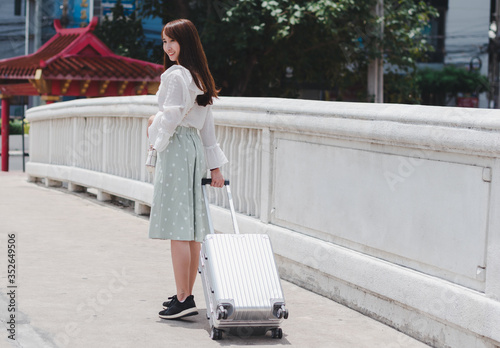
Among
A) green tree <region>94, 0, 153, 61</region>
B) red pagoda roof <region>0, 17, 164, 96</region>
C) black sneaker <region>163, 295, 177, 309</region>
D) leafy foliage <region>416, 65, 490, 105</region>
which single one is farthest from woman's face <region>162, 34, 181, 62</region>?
leafy foliage <region>416, 65, 490, 105</region>

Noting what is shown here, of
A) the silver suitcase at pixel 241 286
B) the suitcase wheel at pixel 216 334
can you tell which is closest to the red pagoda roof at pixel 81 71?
the silver suitcase at pixel 241 286

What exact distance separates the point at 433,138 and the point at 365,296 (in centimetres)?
126

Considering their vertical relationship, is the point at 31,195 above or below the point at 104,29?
below

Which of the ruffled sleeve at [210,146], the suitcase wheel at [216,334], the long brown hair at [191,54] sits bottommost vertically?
the suitcase wheel at [216,334]

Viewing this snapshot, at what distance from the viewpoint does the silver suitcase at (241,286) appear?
482 cm

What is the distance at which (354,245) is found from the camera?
5840 mm

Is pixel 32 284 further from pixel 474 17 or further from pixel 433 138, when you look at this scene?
pixel 474 17

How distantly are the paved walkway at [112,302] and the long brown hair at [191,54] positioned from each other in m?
1.37

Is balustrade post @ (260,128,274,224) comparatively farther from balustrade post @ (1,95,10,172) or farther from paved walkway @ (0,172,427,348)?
balustrade post @ (1,95,10,172)

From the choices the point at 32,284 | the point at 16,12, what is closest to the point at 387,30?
the point at 32,284

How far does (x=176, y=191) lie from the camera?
5340mm

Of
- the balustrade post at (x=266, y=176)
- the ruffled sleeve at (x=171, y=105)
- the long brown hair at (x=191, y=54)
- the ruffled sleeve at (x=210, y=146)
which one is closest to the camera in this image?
the ruffled sleeve at (x=171, y=105)

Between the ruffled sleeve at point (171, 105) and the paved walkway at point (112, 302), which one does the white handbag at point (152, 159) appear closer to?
the ruffled sleeve at point (171, 105)

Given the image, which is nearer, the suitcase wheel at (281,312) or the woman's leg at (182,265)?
the suitcase wheel at (281,312)
